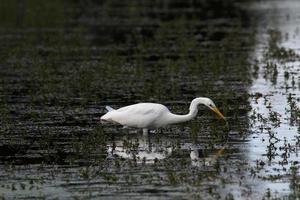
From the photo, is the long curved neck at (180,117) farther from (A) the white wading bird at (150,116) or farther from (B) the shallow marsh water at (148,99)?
(B) the shallow marsh water at (148,99)

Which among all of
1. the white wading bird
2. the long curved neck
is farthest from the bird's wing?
the long curved neck

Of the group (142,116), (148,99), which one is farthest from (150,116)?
(148,99)

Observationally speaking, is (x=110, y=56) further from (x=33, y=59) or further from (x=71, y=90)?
(x=71, y=90)

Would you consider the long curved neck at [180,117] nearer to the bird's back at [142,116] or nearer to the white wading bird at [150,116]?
the white wading bird at [150,116]

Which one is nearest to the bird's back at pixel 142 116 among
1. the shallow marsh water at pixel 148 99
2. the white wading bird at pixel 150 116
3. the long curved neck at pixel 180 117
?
the white wading bird at pixel 150 116

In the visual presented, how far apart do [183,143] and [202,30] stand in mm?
17928

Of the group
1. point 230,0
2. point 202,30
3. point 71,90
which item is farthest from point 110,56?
point 230,0

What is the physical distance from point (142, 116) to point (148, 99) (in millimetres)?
3876

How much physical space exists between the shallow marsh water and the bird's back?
24 cm

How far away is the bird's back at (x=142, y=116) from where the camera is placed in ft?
50.2

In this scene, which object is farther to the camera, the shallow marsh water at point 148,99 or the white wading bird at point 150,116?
the white wading bird at point 150,116

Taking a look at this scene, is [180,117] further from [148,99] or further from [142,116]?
[148,99]

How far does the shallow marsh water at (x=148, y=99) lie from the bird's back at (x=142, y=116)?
0.80 ft

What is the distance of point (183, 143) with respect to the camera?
14828mm
